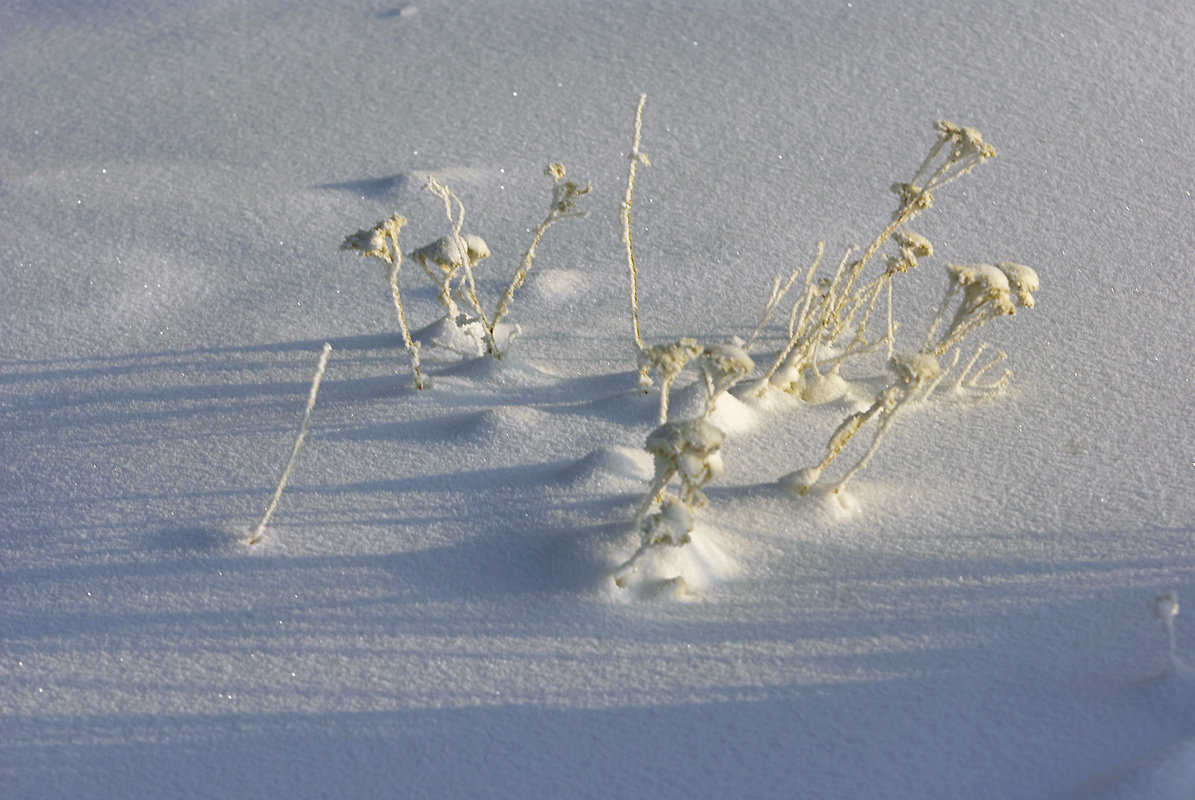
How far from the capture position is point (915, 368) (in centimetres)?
156

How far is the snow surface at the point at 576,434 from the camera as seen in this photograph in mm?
1399

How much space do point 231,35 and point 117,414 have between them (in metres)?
1.94

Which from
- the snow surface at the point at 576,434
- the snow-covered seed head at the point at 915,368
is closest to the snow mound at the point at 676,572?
the snow surface at the point at 576,434

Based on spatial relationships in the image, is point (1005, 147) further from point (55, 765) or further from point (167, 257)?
point (55, 765)

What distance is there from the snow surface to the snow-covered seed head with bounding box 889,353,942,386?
0.27 meters

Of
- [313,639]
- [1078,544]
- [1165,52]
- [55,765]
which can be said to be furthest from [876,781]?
[1165,52]

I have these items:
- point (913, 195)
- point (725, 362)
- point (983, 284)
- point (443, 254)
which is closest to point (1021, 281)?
point (983, 284)

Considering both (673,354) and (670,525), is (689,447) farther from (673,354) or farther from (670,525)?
(673,354)

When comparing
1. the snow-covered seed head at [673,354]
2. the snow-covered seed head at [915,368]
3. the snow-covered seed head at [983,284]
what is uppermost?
the snow-covered seed head at [983,284]

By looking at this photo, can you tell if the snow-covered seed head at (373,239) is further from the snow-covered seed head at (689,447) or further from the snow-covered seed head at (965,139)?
the snow-covered seed head at (965,139)

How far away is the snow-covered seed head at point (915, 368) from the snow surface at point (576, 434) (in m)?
0.27

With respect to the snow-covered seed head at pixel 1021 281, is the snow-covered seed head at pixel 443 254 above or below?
above

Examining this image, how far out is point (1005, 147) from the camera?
285 centimetres

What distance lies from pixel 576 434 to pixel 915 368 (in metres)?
0.61
